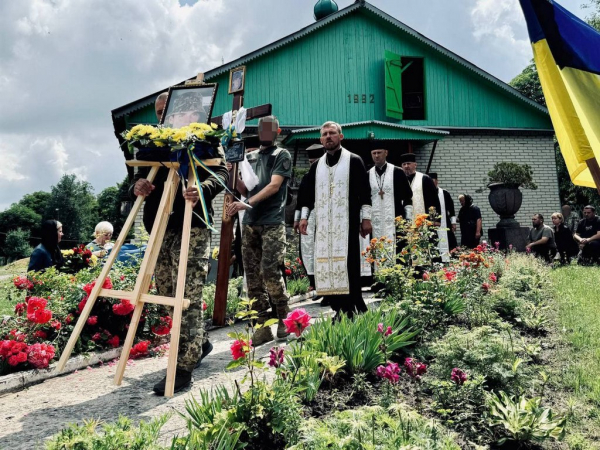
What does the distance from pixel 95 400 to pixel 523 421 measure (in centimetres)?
273

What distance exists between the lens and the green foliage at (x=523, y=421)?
252 cm

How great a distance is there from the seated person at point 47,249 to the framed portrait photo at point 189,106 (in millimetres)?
3233

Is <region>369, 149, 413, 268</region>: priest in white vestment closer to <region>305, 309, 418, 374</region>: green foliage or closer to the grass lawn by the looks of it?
the grass lawn

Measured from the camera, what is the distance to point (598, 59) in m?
2.60

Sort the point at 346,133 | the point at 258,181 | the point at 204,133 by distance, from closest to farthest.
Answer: the point at 204,133, the point at 258,181, the point at 346,133

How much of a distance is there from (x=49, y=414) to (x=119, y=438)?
1.62 meters

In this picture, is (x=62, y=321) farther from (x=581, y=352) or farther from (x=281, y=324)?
(x=581, y=352)

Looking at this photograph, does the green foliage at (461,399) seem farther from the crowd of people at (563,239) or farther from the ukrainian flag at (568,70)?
the crowd of people at (563,239)

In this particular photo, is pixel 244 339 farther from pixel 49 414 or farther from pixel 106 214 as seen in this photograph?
pixel 106 214

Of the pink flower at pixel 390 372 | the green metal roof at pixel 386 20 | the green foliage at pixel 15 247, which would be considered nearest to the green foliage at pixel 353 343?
the pink flower at pixel 390 372

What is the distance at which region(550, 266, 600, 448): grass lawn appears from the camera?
Answer: 9.40 feet

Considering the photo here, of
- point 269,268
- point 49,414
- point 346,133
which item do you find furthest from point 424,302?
point 346,133

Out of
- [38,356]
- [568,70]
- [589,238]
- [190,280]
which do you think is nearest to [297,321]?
[190,280]

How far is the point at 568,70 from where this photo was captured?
2.65 m
